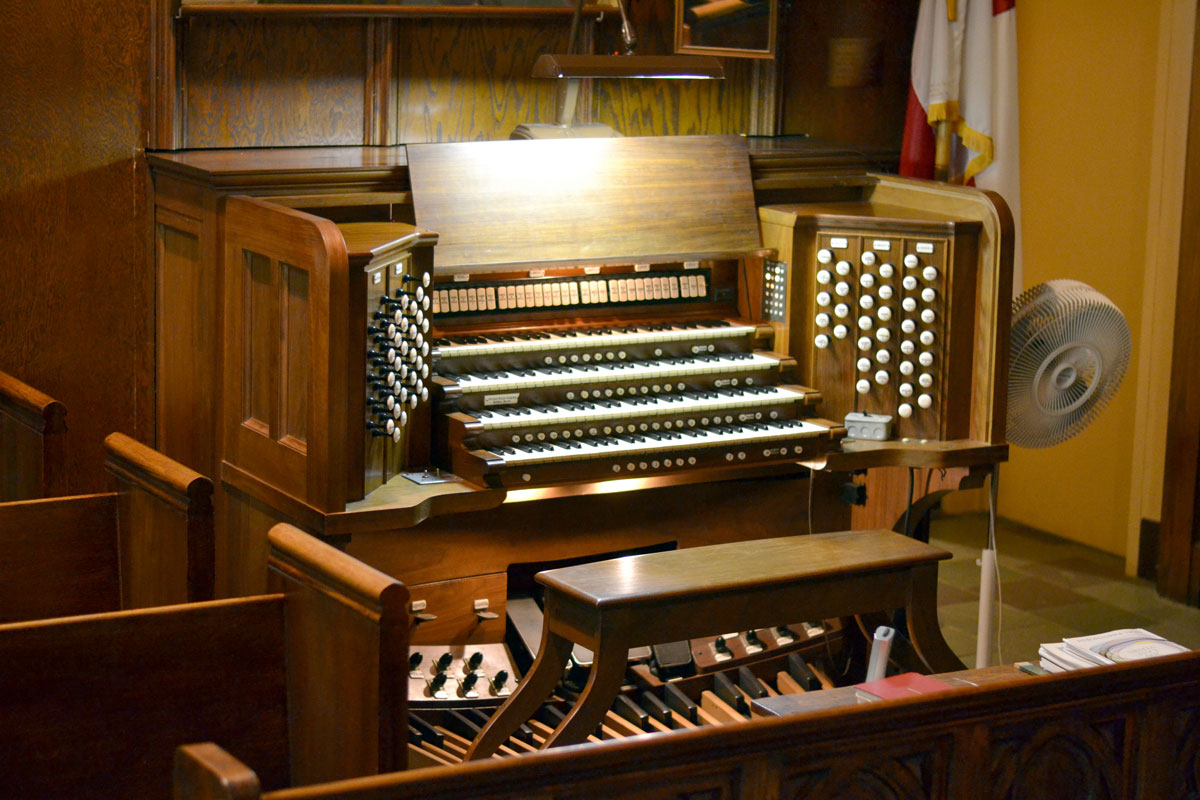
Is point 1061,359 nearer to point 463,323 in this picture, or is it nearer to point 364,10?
point 463,323

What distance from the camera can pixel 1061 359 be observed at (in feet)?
16.3

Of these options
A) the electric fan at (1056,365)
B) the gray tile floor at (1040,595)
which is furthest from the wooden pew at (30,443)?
the gray tile floor at (1040,595)

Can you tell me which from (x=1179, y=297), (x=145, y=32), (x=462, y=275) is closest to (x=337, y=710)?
(x=462, y=275)

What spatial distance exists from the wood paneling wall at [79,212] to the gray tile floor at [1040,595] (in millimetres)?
3187

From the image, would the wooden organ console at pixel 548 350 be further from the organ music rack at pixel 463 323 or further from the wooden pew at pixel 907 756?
the wooden pew at pixel 907 756

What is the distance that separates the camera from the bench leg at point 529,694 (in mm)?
3920

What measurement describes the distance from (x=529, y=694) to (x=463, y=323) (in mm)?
1341

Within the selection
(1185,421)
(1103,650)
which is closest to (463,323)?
(1103,650)

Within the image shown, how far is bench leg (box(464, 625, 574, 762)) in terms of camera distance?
3.92 m

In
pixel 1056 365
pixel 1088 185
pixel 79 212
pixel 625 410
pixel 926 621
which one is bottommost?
pixel 926 621

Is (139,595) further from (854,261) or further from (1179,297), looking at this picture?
(1179,297)

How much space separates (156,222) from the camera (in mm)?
4793

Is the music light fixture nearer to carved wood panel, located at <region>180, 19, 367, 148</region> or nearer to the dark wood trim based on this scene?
carved wood panel, located at <region>180, 19, 367, 148</region>

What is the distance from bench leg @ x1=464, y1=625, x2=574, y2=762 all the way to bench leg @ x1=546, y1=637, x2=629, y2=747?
0.57 ft
